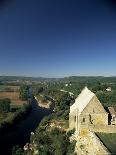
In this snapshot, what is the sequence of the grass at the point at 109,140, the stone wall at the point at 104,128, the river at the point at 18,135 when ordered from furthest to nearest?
the river at the point at 18,135, the stone wall at the point at 104,128, the grass at the point at 109,140

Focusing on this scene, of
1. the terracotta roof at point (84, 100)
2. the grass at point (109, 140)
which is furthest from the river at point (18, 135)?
the grass at point (109, 140)

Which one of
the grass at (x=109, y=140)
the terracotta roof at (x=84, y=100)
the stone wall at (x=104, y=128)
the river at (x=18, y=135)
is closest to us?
the grass at (x=109, y=140)

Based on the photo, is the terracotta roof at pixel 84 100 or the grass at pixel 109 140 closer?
the grass at pixel 109 140

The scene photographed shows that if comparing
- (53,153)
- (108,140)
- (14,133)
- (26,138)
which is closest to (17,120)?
(14,133)

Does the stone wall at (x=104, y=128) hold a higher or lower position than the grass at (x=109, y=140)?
higher

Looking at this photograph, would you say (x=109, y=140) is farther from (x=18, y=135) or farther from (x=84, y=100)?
(x=18, y=135)

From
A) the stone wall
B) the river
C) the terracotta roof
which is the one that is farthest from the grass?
the river

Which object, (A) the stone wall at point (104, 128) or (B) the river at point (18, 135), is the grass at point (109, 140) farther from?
(B) the river at point (18, 135)

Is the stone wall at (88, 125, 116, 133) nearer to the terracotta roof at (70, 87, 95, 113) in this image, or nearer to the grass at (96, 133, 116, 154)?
the grass at (96, 133, 116, 154)

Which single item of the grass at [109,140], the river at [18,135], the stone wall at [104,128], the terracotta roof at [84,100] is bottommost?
the river at [18,135]
